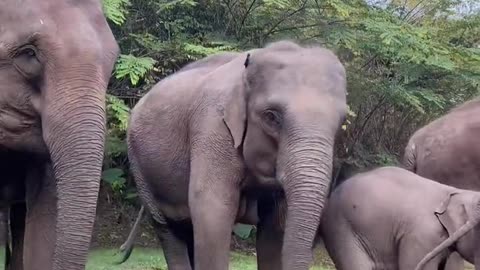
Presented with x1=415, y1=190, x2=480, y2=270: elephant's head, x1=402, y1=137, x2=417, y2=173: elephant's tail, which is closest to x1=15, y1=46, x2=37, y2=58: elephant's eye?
x1=415, y1=190, x2=480, y2=270: elephant's head

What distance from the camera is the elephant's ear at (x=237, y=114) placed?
589 cm

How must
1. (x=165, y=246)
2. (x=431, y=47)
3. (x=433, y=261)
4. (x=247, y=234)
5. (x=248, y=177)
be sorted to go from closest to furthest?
(x=248, y=177) → (x=433, y=261) → (x=165, y=246) → (x=247, y=234) → (x=431, y=47)

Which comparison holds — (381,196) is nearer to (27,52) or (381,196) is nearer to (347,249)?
(347,249)

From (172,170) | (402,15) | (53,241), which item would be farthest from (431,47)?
(53,241)

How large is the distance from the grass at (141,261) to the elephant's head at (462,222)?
13.7 ft

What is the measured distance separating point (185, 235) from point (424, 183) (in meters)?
1.78

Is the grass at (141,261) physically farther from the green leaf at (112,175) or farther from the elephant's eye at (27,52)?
the elephant's eye at (27,52)

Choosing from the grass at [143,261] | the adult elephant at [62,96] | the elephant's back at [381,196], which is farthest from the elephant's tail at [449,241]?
the grass at [143,261]

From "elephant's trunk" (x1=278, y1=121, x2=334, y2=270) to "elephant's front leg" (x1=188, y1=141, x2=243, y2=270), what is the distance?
0.54m

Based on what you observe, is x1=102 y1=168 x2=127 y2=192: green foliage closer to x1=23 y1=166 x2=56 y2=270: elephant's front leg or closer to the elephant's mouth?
the elephant's mouth

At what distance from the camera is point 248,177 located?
598 cm

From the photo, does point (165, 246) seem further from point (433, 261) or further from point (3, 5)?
point (3, 5)

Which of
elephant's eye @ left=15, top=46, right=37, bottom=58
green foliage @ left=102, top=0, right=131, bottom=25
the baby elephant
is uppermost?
green foliage @ left=102, top=0, right=131, bottom=25

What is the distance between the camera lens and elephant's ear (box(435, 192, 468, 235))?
22.2 feet
